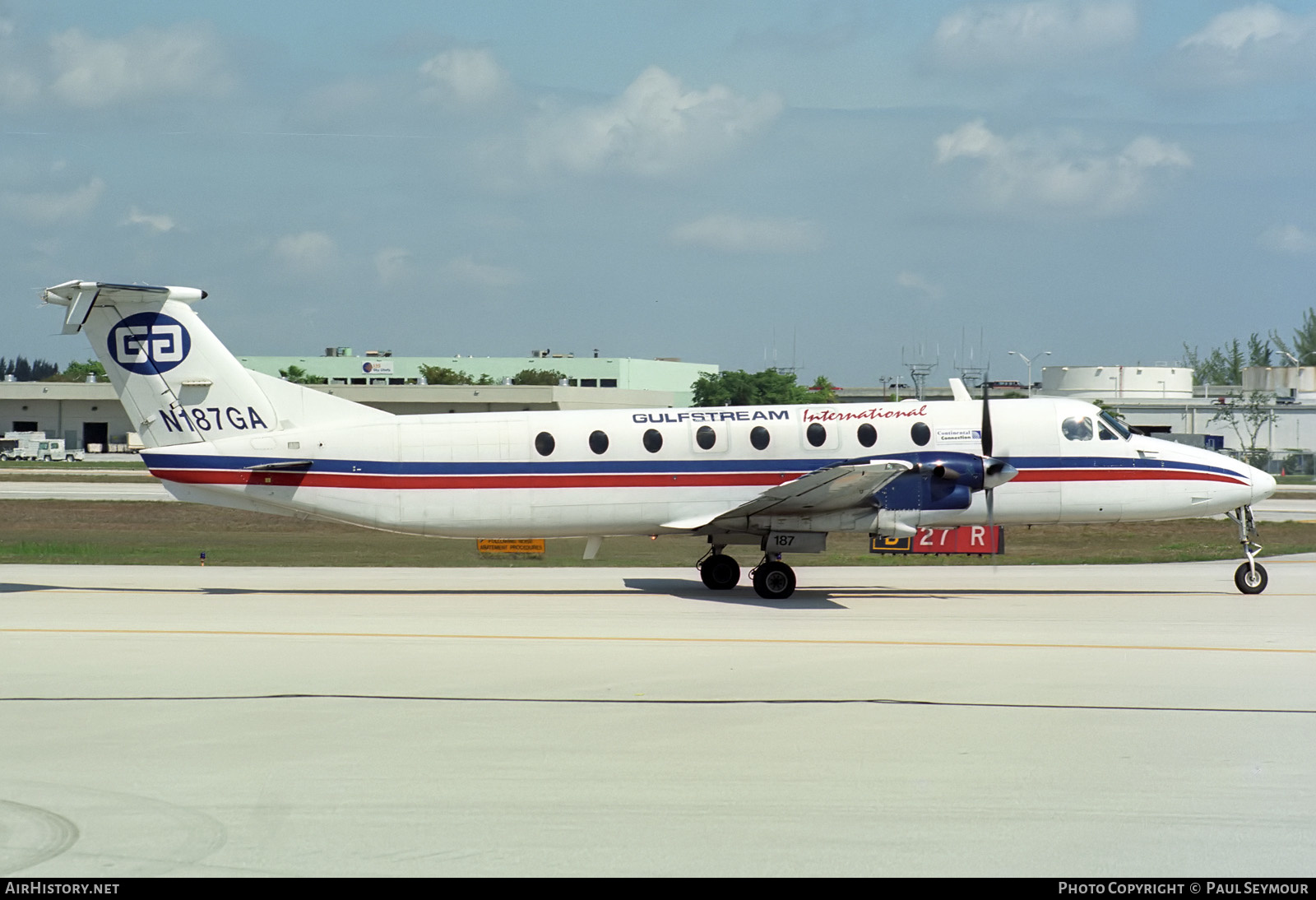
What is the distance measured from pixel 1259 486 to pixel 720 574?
9814 millimetres

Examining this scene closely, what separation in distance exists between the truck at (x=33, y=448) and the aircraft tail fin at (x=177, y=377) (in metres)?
72.2

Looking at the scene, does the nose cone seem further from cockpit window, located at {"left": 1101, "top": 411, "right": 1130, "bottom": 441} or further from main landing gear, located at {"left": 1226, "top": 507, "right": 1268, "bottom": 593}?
cockpit window, located at {"left": 1101, "top": 411, "right": 1130, "bottom": 441}

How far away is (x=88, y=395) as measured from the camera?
294 feet

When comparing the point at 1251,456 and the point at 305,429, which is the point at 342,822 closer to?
the point at 305,429

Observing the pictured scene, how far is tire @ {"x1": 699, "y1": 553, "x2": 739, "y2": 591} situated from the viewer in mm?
20719

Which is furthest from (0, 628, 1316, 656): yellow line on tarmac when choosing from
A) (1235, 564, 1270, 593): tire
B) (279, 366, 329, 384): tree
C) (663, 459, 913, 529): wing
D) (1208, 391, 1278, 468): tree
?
(279, 366, 329, 384): tree

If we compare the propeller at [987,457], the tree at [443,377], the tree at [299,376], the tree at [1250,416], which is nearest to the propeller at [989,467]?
the propeller at [987,457]

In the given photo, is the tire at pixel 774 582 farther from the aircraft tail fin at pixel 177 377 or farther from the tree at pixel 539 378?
the tree at pixel 539 378

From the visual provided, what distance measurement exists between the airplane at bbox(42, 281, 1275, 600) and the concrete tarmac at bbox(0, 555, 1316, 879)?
2491mm

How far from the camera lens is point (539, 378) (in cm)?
10669

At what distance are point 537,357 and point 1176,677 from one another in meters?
107

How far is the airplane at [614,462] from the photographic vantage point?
19.3m

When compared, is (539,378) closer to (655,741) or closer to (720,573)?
(720,573)

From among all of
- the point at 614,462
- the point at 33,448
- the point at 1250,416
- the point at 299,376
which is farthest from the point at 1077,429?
the point at 299,376
